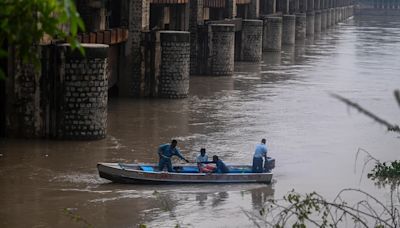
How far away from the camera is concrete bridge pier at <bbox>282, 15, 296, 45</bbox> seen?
2778 inches

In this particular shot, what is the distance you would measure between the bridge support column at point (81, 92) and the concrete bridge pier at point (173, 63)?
10.2 m

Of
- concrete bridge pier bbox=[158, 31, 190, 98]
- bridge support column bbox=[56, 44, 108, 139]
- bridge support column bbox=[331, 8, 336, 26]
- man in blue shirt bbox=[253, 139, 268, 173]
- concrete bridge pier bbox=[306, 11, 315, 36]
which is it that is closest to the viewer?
man in blue shirt bbox=[253, 139, 268, 173]

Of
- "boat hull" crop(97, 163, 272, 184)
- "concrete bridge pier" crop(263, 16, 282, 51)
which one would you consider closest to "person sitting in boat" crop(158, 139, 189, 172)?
"boat hull" crop(97, 163, 272, 184)

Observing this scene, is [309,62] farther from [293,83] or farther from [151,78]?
[151,78]

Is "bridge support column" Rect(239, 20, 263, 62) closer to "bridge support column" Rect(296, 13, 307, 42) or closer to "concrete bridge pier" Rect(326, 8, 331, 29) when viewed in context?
"bridge support column" Rect(296, 13, 307, 42)

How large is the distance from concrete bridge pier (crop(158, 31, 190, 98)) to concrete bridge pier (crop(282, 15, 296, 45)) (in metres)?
37.0

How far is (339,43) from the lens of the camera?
76875 mm

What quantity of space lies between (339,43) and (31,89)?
5609 cm

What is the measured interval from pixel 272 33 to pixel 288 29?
27.5 ft

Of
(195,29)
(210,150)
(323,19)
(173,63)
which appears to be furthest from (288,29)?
(210,150)

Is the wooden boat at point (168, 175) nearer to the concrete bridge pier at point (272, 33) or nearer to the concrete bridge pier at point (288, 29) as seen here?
the concrete bridge pier at point (272, 33)

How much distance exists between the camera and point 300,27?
78.0m

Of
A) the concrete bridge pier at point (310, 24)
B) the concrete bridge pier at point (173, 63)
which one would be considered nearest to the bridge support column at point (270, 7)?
the concrete bridge pier at point (310, 24)

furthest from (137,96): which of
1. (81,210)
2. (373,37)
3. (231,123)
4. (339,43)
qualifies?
(373,37)
